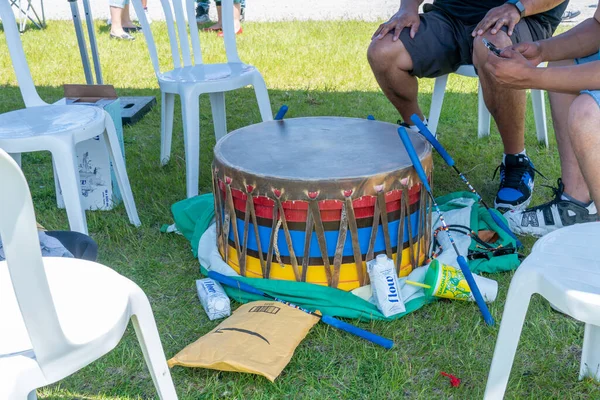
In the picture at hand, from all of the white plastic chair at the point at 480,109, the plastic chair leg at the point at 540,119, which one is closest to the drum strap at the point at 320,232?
the white plastic chair at the point at 480,109

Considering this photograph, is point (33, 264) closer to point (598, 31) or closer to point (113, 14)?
point (598, 31)

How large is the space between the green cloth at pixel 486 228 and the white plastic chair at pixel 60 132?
1.32 metres

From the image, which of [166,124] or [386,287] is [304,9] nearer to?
[166,124]

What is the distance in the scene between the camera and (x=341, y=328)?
6.52 feet

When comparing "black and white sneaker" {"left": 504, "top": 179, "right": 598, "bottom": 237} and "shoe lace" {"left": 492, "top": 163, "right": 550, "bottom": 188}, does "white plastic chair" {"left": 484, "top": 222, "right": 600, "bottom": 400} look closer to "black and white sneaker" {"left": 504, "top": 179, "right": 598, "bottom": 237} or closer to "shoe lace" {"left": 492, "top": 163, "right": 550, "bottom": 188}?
"black and white sneaker" {"left": 504, "top": 179, "right": 598, "bottom": 237}

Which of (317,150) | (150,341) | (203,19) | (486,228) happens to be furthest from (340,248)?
(203,19)

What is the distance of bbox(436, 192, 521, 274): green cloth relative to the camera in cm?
230

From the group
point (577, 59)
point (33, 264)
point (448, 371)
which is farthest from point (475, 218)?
point (33, 264)

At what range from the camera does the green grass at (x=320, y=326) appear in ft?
5.76

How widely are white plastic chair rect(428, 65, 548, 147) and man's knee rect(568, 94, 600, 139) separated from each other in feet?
3.15

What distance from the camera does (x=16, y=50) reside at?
8.70 ft

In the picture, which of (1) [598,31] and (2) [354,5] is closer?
(1) [598,31]

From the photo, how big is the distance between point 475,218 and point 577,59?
0.72 metres

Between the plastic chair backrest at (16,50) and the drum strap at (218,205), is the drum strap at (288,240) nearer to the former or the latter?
the drum strap at (218,205)
